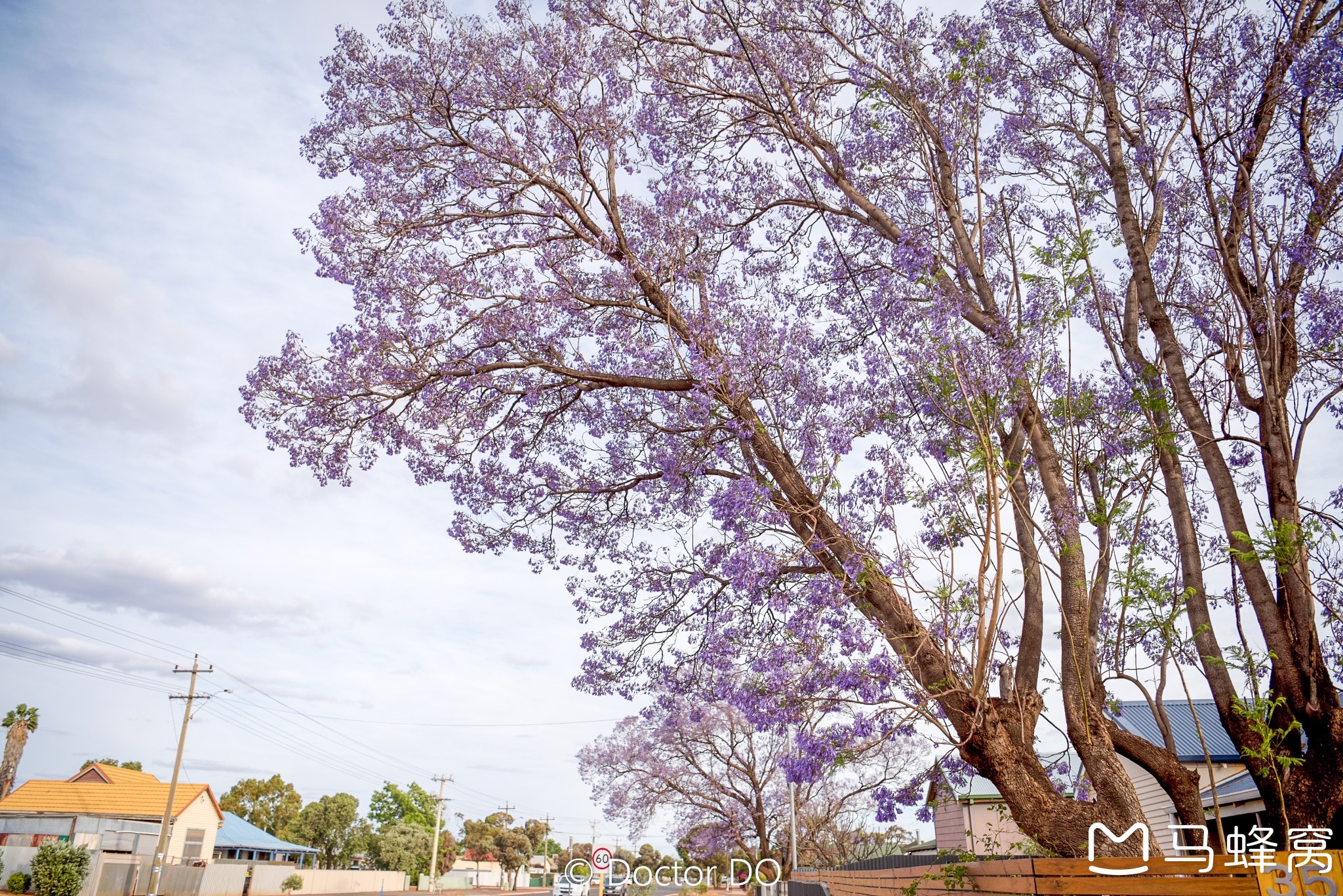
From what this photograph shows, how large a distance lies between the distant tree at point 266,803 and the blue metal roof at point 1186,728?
47343 mm

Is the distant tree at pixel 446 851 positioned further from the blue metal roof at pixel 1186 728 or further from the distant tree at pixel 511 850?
the blue metal roof at pixel 1186 728

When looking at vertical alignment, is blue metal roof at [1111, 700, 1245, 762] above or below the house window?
above

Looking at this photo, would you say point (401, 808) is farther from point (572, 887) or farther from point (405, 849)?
point (572, 887)

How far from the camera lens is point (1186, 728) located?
13.5 m

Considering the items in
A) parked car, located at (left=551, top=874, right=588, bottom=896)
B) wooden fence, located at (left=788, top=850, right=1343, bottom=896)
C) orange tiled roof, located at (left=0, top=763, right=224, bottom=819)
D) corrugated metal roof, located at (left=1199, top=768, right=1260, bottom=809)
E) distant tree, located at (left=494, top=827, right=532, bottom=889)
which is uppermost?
corrugated metal roof, located at (left=1199, top=768, right=1260, bottom=809)

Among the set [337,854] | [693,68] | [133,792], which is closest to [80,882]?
[133,792]

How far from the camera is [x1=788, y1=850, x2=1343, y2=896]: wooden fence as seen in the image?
3.30 meters

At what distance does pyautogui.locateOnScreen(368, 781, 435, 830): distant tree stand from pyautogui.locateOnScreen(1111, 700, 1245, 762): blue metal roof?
50.4 meters

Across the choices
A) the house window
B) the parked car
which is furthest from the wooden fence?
the house window

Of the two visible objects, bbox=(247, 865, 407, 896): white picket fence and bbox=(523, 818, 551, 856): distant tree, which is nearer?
bbox=(247, 865, 407, 896): white picket fence

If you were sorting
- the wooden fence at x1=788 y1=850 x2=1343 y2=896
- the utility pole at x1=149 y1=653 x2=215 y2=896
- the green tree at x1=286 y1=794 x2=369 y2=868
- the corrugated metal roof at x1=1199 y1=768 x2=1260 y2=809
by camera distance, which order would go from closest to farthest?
the wooden fence at x1=788 y1=850 x2=1343 y2=896, the corrugated metal roof at x1=1199 y1=768 x2=1260 y2=809, the utility pole at x1=149 y1=653 x2=215 y2=896, the green tree at x1=286 y1=794 x2=369 y2=868

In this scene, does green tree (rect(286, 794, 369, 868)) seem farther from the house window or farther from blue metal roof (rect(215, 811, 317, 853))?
the house window

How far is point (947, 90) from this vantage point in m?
7.52

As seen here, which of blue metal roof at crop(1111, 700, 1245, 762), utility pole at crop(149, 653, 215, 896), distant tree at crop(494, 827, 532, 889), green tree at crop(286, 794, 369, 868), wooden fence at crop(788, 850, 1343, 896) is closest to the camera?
wooden fence at crop(788, 850, 1343, 896)
